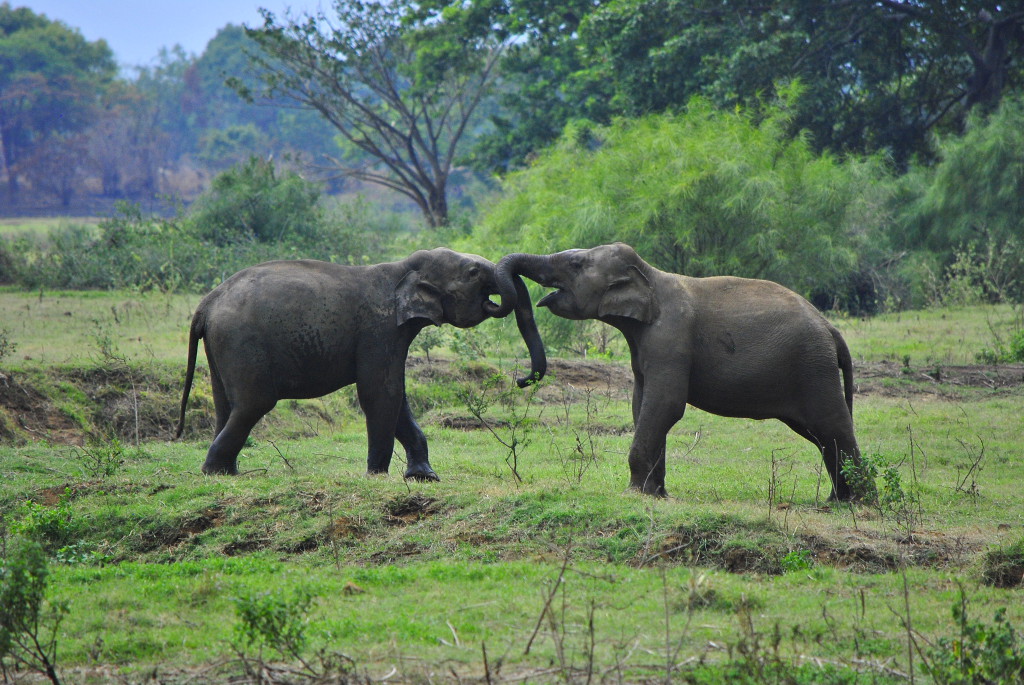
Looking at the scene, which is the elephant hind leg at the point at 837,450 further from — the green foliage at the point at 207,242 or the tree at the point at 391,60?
the tree at the point at 391,60

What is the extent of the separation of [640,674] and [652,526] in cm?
203

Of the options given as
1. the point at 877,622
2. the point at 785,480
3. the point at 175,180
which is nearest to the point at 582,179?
the point at 785,480

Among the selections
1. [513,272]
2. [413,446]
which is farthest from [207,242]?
[513,272]

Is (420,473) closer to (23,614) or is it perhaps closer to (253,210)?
(23,614)

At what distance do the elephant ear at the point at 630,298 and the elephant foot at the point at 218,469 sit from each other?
3.19m

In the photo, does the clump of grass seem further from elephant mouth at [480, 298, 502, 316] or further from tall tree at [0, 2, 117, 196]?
tall tree at [0, 2, 117, 196]

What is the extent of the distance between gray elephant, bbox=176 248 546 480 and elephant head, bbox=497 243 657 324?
0.84 ft

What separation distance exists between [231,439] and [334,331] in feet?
3.80

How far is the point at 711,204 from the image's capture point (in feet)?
60.8

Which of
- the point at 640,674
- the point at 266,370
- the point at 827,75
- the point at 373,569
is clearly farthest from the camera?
the point at 827,75

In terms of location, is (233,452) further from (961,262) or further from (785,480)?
(961,262)

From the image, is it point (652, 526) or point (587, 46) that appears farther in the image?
point (587, 46)

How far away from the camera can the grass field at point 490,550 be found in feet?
17.1

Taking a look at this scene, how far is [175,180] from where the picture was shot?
238 feet
